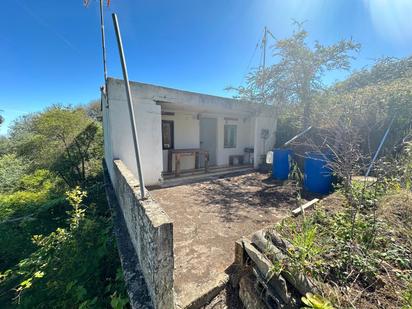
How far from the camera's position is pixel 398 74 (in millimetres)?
9125

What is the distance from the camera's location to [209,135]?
29.1 ft

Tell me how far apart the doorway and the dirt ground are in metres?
2.48

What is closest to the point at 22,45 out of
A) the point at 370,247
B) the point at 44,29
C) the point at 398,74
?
the point at 44,29

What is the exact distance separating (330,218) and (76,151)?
464 inches

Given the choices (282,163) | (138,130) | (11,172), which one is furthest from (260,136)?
(11,172)

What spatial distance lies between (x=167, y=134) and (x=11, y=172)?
10958 millimetres

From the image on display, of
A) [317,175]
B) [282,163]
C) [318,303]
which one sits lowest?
[318,303]

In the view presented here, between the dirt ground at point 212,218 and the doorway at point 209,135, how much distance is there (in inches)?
97.8

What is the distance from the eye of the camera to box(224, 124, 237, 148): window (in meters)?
8.55

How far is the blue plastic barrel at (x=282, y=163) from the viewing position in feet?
20.1

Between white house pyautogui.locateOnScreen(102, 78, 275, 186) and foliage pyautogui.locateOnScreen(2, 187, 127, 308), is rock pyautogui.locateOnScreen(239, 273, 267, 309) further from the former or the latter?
white house pyautogui.locateOnScreen(102, 78, 275, 186)

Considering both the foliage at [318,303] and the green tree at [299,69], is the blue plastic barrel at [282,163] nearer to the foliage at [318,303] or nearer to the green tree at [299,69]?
the green tree at [299,69]

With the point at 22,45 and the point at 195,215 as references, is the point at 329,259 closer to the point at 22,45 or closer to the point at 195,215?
the point at 195,215

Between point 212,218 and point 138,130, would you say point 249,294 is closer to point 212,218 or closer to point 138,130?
point 212,218
